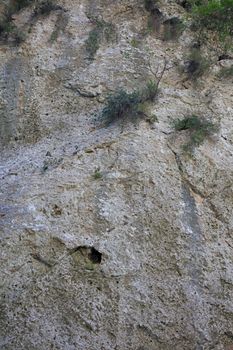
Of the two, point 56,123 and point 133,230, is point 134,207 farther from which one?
point 56,123

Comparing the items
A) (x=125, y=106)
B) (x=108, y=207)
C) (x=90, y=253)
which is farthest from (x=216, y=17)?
(x=90, y=253)

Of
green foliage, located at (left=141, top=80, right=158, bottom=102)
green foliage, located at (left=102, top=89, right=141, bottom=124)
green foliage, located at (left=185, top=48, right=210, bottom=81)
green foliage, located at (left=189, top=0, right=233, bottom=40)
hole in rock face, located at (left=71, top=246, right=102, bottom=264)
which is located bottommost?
hole in rock face, located at (left=71, top=246, right=102, bottom=264)

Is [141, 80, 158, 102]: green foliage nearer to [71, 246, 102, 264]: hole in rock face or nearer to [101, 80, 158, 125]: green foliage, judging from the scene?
[101, 80, 158, 125]: green foliage

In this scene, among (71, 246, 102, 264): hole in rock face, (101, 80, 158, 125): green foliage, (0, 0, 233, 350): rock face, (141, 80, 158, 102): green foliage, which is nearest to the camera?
(0, 0, 233, 350): rock face

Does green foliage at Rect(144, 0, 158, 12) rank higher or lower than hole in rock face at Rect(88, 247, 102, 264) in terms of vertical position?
higher

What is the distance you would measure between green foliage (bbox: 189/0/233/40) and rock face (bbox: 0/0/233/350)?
41.6 inches

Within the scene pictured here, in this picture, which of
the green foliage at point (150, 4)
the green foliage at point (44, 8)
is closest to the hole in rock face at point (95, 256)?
the green foliage at point (44, 8)

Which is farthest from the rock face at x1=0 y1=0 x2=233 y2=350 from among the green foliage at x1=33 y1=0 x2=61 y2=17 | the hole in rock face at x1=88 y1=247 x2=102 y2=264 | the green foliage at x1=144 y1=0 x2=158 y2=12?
the green foliage at x1=144 y1=0 x2=158 y2=12

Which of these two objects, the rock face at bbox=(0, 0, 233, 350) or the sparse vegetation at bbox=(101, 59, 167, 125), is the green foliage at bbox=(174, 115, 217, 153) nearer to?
the rock face at bbox=(0, 0, 233, 350)

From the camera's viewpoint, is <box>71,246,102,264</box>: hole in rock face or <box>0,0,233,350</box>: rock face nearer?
<box>0,0,233,350</box>: rock face

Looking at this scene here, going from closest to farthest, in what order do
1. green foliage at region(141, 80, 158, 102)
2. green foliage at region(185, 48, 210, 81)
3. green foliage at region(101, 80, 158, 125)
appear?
green foliage at region(101, 80, 158, 125), green foliage at region(141, 80, 158, 102), green foliage at region(185, 48, 210, 81)

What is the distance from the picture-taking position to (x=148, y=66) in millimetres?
9016

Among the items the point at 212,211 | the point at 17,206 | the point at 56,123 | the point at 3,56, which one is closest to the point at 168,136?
the point at 212,211

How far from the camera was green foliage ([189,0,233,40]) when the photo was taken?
9.66 metres
